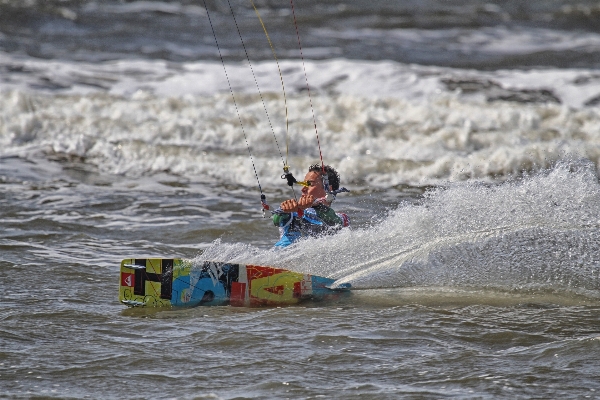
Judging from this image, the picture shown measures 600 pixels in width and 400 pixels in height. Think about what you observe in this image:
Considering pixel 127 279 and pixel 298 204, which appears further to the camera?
pixel 298 204

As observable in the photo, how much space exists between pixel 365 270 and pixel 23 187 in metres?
5.77

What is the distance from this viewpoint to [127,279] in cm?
650

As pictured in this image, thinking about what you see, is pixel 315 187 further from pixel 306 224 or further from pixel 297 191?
pixel 297 191

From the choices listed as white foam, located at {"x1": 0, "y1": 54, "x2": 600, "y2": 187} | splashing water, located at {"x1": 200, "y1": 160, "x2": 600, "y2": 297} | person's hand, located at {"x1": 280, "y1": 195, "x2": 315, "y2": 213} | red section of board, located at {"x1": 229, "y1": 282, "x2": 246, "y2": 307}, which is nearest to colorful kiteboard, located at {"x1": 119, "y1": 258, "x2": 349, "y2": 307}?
red section of board, located at {"x1": 229, "y1": 282, "x2": 246, "y2": 307}

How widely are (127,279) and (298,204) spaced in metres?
1.58

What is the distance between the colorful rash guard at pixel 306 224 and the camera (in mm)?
7297

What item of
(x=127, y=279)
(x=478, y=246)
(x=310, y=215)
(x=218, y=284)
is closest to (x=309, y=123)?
(x=310, y=215)

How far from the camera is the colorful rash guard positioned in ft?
23.9

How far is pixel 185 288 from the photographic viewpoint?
6574 millimetres

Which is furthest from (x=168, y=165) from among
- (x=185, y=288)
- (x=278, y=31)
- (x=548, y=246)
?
(x=278, y=31)

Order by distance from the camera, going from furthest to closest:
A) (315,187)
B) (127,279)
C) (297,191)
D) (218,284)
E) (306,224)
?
(297,191) → (306,224) → (315,187) → (218,284) → (127,279)

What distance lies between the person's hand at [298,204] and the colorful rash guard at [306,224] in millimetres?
169

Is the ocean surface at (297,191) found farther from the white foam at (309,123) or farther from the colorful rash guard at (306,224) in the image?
the colorful rash guard at (306,224)

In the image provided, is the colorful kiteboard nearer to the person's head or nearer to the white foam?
the person's head
